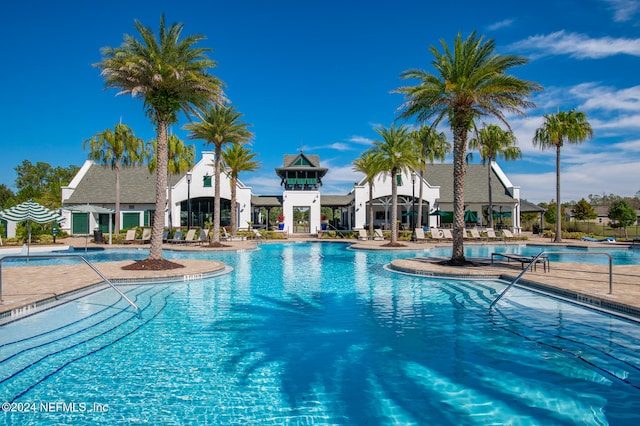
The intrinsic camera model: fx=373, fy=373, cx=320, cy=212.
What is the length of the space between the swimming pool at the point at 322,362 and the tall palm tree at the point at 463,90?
786 centimetres

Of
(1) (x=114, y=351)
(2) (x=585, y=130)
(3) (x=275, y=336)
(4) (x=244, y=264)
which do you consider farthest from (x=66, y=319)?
(2) (x=585, y=130)

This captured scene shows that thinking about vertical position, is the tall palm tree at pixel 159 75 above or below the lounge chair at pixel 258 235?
above

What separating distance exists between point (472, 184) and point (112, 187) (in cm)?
4279

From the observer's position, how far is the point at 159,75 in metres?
14.0

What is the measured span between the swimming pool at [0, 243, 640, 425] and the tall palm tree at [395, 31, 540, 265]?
786 centimetres

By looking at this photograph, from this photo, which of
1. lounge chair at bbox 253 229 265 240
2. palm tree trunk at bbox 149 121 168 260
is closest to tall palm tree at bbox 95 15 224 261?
palm tree trunk at bbox 149 121 168 260

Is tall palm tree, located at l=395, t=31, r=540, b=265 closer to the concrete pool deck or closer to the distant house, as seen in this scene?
the concrete pool deck

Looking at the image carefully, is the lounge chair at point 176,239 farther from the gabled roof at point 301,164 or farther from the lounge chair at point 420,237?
the lounge chair at point 420,237

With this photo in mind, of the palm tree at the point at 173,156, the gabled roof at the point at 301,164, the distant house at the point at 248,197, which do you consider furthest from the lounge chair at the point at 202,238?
the gabled roof at the point at 301,164

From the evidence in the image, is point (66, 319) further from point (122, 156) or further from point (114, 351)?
point (122, 156)

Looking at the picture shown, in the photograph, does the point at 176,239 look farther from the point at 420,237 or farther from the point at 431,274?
the point at 431,274

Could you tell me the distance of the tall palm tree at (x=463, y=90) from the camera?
49.3 ft

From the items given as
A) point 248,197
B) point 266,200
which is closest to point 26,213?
point 248,197

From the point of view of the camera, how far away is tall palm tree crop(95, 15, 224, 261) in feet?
46.3
